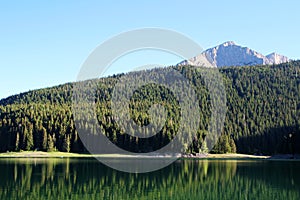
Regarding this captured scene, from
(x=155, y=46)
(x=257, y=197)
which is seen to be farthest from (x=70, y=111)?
(x=257, y=197)

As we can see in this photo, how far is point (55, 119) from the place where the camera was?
7165 inches

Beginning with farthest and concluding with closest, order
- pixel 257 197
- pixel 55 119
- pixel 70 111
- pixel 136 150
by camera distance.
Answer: pixel 70 111
pixel 55 119
pixel 136 150
pixel 257 197

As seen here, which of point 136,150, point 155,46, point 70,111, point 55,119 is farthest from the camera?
point 70,111

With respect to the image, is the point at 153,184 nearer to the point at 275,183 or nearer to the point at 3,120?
the point at 275,183

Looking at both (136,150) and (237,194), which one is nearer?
(237,194)

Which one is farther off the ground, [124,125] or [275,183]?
[124,125]

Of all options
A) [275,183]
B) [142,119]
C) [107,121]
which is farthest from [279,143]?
[275,183]

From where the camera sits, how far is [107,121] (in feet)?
603

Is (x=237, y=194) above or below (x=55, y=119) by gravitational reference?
below

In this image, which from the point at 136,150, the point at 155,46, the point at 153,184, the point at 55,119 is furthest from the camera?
the point at 55,119

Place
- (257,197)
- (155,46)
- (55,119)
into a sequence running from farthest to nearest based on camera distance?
(55,119), (155,46), (257,197)

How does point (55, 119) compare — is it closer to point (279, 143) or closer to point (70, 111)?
point (70, 111)

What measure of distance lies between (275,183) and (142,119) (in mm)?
133485

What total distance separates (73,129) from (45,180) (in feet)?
404
